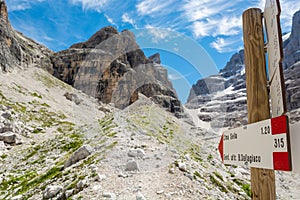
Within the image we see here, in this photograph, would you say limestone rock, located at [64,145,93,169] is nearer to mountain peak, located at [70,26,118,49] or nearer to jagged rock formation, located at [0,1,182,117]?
jagged rock formation, located at [0,1,182,117]

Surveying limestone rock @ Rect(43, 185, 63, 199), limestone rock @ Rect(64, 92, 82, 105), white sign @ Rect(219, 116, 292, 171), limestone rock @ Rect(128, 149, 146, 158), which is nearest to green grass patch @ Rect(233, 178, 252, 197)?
limestone rock @ Rect(128, 149, 146, 158)

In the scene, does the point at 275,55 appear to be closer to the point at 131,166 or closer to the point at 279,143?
the point at 279,143

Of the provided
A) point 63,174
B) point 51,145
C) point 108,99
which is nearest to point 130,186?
point 63,174

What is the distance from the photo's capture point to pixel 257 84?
3309 mm

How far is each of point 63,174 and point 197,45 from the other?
9.94 metres

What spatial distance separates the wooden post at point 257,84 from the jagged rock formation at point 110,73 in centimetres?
8791

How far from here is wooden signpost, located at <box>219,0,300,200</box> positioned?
2240mm

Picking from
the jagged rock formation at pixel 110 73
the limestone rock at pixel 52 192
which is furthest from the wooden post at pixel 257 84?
the jagged rock formation at pixel 110 73

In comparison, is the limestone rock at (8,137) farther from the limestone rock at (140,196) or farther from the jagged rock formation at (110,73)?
the jagged rock formation at (110,73)

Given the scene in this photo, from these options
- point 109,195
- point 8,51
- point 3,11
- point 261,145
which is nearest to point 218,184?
point 109,195

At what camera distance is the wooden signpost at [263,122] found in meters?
2.24

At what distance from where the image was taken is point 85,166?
920cm

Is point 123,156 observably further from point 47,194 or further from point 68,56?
point 68,56

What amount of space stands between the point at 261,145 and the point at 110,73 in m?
110
